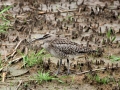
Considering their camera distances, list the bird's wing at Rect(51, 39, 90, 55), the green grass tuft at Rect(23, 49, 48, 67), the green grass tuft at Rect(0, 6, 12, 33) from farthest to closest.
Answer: the green grass tuft at Rect(0, 6, 12, 33), the green grass tuft at Rect(23, 49, 48, 67), the bird's wing at Rect(51, 39, 90, 55)

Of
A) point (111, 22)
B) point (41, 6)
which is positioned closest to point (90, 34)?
point (111, 22)

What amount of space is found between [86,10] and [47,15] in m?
1.04

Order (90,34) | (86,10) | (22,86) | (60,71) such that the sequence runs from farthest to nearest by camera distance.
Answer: (86,10) → (90,34) → (60,71) → (22,86)

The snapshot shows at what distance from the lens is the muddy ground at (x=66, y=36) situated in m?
6.27

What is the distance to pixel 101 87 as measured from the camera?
6.09 m

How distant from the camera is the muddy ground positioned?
627 cm

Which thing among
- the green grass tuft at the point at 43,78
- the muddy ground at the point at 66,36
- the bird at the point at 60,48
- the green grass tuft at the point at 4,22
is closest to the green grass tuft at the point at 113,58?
the muddy ground at the point at 66,36

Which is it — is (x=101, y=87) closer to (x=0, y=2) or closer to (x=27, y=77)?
(x=27, y=77)

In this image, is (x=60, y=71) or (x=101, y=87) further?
(x=60, y=71)

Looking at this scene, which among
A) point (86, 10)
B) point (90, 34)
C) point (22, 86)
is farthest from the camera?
point (86, 10)

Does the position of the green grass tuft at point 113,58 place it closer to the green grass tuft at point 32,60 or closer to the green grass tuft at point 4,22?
the green grass tuft at point 32,60

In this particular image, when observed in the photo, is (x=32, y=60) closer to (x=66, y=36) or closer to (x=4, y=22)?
(x=66, y=36)

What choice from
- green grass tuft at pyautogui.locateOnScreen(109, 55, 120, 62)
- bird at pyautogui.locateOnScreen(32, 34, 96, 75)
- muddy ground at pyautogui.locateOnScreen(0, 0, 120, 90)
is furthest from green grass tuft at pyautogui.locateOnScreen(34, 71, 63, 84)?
green grass tuft at pyautogui.locateOnScreen(109, 55, 120, 62)

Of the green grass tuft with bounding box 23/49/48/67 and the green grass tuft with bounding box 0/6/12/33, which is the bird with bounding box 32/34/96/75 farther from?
the green grass tuft with bounding box 0/6/12/33
